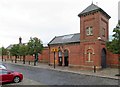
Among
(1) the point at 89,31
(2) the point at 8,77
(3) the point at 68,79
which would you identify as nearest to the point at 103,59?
(1) the point at 89,31

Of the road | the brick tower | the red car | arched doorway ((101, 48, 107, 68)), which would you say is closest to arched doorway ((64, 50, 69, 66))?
the brick tower

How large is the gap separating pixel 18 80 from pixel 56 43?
73.1 ft

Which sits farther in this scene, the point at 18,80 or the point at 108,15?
the point at 108,15

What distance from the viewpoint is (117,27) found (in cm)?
2109

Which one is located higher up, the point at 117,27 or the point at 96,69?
the point at 117,27

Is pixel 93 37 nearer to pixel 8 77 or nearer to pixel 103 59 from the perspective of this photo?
pixel 103 59

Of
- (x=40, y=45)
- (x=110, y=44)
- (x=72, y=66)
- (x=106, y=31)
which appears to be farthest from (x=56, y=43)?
(x=110, y=44)

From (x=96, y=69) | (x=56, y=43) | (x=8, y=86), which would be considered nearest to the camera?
(x=8, y=86)

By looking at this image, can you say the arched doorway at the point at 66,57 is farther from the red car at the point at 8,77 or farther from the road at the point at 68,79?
the red car at the point at 8,77

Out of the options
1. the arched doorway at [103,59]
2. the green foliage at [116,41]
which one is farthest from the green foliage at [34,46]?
the green foliage at [116,41]

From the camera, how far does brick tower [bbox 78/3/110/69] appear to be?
28312 millimetres

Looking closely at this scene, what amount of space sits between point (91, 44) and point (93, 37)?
1272mm

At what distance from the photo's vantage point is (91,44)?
2925 centimetres

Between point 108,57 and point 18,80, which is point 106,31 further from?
point 18,80
